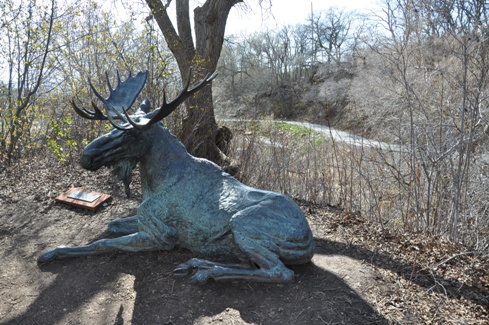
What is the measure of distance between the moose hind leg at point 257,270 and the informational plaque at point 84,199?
2.52 m

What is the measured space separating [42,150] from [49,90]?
1.32m

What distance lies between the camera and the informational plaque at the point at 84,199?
508 cm

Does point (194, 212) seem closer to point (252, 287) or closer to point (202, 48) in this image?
point (252, 287)

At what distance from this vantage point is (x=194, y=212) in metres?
3.50

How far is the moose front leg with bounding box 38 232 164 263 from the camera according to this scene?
3613mm

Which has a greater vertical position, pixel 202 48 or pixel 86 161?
pixel 202 48

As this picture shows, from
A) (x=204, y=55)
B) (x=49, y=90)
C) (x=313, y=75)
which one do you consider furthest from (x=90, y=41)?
(x=313, y=75)

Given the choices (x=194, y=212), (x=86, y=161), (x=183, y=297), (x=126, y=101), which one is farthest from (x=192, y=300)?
(x=126, y=101)

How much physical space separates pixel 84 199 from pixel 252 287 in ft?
10.1

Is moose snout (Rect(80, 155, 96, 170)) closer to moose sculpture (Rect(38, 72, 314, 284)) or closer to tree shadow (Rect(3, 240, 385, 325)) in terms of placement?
moose sculpture (Rect(38, 72, 314, 284))

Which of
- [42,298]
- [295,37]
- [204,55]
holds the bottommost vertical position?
[42,298]

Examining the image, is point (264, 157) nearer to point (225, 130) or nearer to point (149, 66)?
point (225, 130)

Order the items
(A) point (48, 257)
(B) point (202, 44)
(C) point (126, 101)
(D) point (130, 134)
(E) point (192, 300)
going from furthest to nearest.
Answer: (B) point (202, 44), (C) point (126, 101), (A) point (48, 257), (D) point (130, 134), (E) point (192, 300)

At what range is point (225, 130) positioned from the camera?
8117 millimetres
